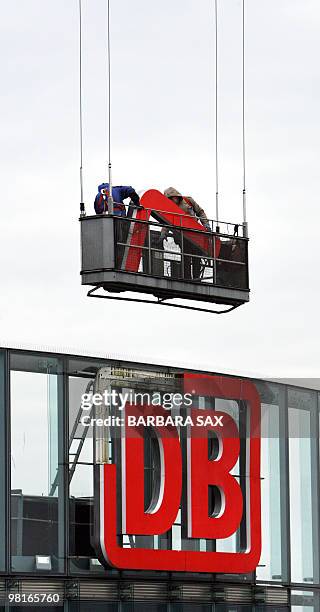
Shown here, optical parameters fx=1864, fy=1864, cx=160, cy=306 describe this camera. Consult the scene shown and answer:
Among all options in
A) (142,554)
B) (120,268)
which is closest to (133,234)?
(120,268)

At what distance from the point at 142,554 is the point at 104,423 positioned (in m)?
2.94

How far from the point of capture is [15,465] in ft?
126

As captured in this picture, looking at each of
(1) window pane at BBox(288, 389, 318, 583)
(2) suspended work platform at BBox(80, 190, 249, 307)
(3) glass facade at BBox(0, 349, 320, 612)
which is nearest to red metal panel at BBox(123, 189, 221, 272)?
(2) suspended work platform at BBox(80, 190, 249, 307)

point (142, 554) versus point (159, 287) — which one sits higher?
point (159, 287)

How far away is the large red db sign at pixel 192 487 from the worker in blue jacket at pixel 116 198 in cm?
421

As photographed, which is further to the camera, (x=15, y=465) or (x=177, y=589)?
(x=177, y=589)

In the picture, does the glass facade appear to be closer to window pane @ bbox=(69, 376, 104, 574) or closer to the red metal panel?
window pane @ bbox=(69, 376, 104, 574)

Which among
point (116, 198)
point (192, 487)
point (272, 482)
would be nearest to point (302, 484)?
point (272, 482)

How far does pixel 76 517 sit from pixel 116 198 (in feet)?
23.1

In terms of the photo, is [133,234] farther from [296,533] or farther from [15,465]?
[296,533]

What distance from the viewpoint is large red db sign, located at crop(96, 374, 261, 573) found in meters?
39.9

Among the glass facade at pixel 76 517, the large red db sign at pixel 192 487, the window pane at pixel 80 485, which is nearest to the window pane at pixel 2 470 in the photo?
the glass facade at pixel 76 517

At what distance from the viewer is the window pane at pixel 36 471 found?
38.2 meters

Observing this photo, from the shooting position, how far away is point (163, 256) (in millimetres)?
41312
